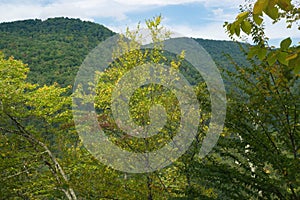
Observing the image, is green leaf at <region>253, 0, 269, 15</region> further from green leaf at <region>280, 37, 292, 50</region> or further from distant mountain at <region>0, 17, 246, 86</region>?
distant mountain at <region>0, 17, 246, 86</region>

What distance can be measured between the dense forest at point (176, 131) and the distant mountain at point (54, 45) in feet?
37.6

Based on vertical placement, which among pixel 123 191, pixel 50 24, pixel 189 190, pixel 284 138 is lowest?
pixel 123 191

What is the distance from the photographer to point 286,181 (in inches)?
163

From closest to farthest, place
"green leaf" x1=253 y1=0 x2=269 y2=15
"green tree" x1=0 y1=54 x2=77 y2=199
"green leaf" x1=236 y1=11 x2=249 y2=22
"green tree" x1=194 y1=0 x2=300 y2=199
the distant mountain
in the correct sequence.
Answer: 1. "green leaf" x1=253 y1=0 x2=269 y2=15
2. "green leaf" x1=236 y1=11 x2=249 y2=22
3. "green tree" x1=194 y1=0 x2=300 y2=199
4. "green tree" x1=0 y1=54 x2=77 y2=199
5. the distant mountain

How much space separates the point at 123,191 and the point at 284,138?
3.55 m

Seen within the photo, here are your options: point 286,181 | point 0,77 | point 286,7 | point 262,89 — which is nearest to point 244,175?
point 286,181

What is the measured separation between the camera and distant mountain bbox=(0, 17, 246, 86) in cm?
4531

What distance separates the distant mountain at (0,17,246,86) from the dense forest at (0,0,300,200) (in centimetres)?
1146

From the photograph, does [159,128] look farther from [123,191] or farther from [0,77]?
[0,77]

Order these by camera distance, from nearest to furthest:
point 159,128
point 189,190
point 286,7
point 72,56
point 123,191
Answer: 1. point 286,7
2. point 189,190
3. point 123,191
4. point 159,128
5. point 72,56

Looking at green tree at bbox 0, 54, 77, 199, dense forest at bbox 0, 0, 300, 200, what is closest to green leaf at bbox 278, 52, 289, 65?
dense forest at bbox 0, 0, 300, 200

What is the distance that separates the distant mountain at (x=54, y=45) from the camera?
45.3m

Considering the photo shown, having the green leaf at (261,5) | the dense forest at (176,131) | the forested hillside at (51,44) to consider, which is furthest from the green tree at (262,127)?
the forested hillside at (51,44)

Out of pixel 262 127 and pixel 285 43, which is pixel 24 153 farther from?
pixel 285 43
